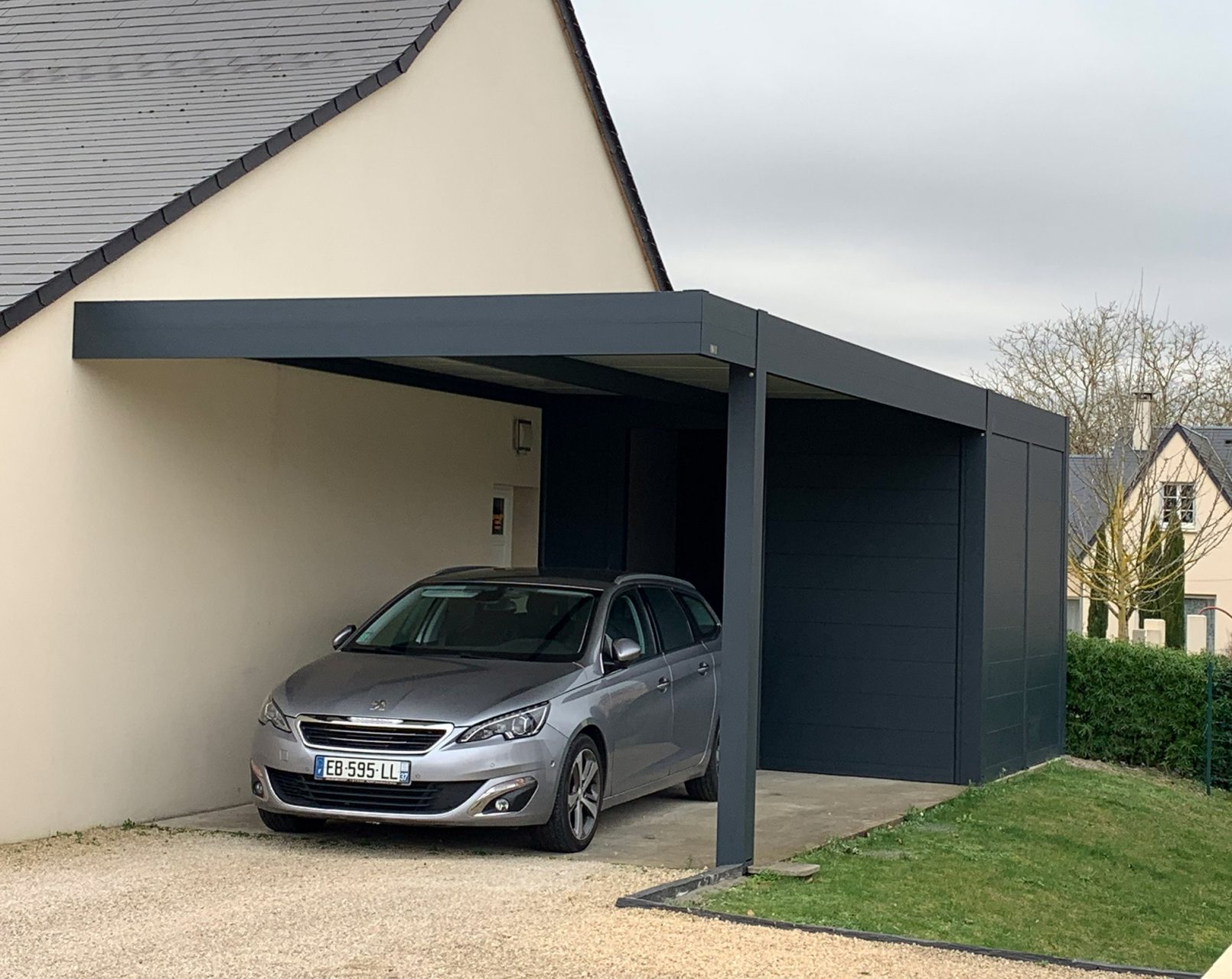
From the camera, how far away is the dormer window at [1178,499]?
4166 cm

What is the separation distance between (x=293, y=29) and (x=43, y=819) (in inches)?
291

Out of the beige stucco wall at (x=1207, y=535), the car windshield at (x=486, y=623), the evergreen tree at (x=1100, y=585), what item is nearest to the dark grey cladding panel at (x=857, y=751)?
the car windshield at (x=486, y=623)

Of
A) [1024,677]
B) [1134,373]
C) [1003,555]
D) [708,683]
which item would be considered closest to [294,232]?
[708,683]

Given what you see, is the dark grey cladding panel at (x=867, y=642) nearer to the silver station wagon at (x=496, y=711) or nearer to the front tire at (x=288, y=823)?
the silver station wagon at (x=496, y=711)

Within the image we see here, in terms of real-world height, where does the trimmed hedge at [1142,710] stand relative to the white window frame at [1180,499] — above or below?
below

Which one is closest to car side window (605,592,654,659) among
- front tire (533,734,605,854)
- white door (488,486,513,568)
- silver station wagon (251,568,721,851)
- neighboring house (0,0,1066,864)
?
silver station wagon (251,568,721,851)

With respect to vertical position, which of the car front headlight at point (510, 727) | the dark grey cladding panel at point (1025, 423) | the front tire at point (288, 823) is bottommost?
the front tire at point (288, 823)

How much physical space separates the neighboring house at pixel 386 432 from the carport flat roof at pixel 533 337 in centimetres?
2

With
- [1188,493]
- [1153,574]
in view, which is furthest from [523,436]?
[1188,493]

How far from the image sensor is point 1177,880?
482 inches

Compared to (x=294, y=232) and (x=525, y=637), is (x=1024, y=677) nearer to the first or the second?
(x=525, y=637)

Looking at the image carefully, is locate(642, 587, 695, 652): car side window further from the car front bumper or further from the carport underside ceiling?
the car front bumper

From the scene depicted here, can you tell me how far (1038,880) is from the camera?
418 inches

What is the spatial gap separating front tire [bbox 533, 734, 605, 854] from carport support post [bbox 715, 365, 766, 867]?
0.92 metres
